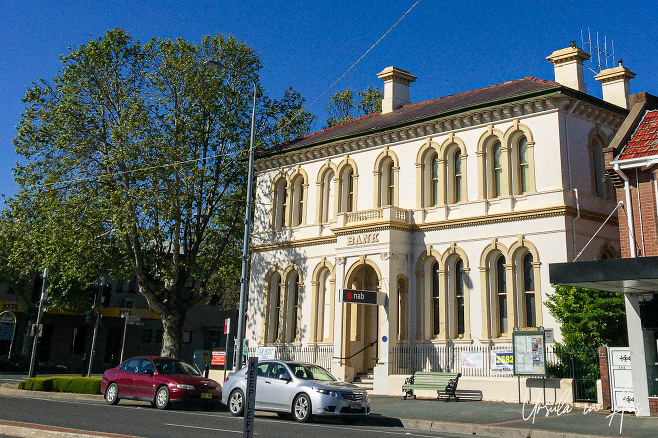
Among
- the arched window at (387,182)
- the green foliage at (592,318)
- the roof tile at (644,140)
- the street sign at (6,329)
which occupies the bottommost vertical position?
the street sign at (6,329)

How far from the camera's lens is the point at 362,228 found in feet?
87.9

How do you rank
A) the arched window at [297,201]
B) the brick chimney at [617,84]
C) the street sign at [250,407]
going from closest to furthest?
the street sign at [250,407] < the brick chimney at [617,84] < the arched window at [297,201]

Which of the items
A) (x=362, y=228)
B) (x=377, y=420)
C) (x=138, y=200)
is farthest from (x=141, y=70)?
(x=377, y=420)

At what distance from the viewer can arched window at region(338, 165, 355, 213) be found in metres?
30.0

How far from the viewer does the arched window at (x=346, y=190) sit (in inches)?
1182

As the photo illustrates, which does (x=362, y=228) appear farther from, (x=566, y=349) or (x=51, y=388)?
(x=51, y=388)

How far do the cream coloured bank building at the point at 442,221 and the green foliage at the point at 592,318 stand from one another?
1365 mm

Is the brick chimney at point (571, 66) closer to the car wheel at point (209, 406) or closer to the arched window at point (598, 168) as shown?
the arched window at point (598, 168)

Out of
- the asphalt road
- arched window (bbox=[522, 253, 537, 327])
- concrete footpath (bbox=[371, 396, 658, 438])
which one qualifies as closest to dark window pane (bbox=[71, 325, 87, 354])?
the asphalt road

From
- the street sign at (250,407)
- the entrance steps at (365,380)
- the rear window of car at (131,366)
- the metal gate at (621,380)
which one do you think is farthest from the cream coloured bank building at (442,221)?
the street sign at (250,407)

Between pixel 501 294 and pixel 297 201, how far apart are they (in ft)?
39.6

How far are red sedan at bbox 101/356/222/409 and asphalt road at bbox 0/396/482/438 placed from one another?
43cm

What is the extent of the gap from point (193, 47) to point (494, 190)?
17361mm

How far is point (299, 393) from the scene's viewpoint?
15.9m
